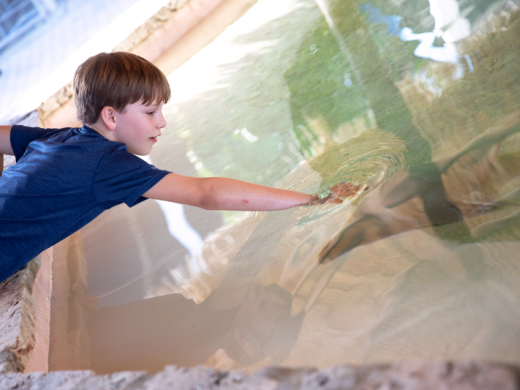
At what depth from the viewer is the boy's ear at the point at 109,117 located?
4.04ft

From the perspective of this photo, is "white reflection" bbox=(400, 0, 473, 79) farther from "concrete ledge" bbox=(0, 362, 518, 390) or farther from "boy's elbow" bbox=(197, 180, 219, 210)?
"concrete ledge" bbox=(0, 362, 518, 390)

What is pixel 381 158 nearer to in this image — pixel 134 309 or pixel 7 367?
pixel 134 309

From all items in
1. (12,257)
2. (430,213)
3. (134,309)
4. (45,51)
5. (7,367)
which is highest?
(45,51)

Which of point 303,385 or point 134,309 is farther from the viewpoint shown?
point 134,309

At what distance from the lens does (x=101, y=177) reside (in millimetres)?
1092

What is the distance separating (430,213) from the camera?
3.87 ft

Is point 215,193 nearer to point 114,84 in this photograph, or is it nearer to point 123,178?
point 123,178

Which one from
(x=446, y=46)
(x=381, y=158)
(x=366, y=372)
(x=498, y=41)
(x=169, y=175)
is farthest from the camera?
(x=446, y=46)

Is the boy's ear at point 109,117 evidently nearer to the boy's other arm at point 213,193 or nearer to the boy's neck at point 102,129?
the boy's neck at point 102,129

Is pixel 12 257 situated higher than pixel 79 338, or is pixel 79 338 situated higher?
pixel 12 257

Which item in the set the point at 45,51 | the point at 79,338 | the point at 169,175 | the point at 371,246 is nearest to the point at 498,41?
the point at 371,246

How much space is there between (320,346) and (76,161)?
0.74 m

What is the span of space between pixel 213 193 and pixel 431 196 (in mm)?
606

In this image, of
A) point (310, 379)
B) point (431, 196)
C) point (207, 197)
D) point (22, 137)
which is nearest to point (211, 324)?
point (207, 197)
